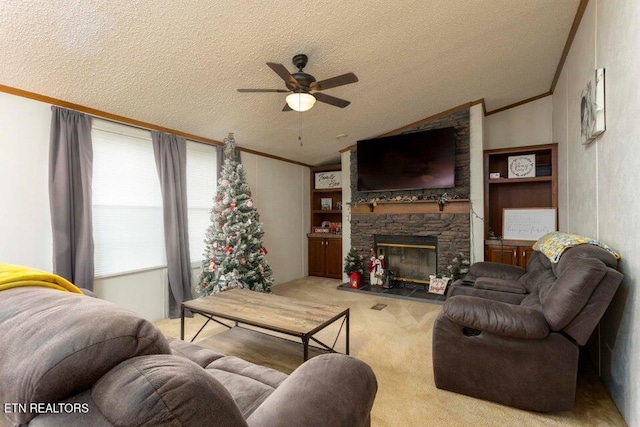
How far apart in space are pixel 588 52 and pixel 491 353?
8.72ft

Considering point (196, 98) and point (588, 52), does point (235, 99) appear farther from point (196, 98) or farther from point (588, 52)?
point (588, 52)

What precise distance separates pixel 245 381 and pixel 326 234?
15.5 feet

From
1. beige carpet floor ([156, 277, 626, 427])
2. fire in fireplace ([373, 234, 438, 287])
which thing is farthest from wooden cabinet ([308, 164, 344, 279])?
beige carpet floor ([156, 277, 626, 427])

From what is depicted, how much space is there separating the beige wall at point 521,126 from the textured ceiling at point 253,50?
742mm

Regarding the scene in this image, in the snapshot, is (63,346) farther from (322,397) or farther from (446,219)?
(446,219)

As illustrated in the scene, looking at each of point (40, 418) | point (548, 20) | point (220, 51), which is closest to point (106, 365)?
point (40, 418)

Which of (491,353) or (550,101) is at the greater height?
(550,101)

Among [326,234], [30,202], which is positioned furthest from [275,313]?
[326,234]

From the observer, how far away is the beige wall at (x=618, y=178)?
5.66 feet

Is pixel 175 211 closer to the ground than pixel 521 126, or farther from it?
closer to the ground

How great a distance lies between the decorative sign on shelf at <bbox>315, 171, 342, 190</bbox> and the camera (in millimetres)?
6180

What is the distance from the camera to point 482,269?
11.5ft

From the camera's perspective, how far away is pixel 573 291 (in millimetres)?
1767

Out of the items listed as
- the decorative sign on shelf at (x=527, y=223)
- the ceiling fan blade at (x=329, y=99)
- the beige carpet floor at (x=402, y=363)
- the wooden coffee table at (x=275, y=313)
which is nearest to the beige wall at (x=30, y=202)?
the beige carpet floor at (x=402, y=363)
